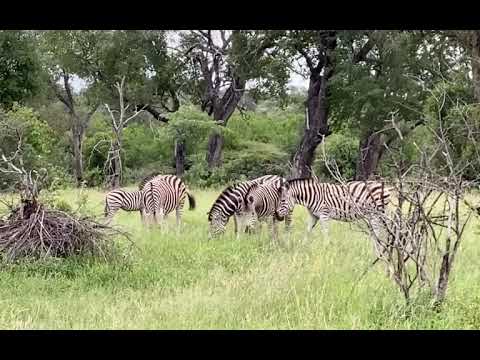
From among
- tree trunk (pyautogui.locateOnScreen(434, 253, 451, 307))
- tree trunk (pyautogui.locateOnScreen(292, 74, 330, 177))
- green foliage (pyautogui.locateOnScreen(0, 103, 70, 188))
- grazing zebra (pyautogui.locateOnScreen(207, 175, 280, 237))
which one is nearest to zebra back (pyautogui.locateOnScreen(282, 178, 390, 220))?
→ grazing zebra (pyautogui.locateOnScreen(207, 175, 280, 237))

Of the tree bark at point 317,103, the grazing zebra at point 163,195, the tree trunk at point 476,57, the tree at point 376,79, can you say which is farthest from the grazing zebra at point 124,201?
the tree bark at point 317,103

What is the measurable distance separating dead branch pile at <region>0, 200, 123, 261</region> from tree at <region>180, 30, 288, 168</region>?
47.9 ft

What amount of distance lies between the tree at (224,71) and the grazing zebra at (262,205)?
11.7 meters

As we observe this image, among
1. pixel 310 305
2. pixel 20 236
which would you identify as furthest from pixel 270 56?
pixel 310 305

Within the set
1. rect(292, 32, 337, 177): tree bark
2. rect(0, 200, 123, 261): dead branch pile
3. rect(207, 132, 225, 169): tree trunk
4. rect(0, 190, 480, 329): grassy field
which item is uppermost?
rect(292, 32, 337, 177): tree bark

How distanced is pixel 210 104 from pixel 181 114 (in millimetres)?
3411

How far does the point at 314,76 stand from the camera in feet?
70.1

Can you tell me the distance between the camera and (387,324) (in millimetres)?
4773

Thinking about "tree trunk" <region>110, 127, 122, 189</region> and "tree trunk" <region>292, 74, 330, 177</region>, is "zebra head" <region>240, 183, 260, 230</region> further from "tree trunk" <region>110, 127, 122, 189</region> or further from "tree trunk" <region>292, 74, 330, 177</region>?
"tree trunk" <region>292, 74, 330, 177</region>

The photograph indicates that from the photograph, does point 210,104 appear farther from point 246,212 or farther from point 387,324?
point 387,324

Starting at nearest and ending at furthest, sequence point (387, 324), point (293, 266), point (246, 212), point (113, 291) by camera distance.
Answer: point (387, 324)
point (113, 291)
point (293, 266)
point (246, 212)

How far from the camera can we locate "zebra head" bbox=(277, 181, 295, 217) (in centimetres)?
1009

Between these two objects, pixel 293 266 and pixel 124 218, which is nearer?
pixel 293 266
